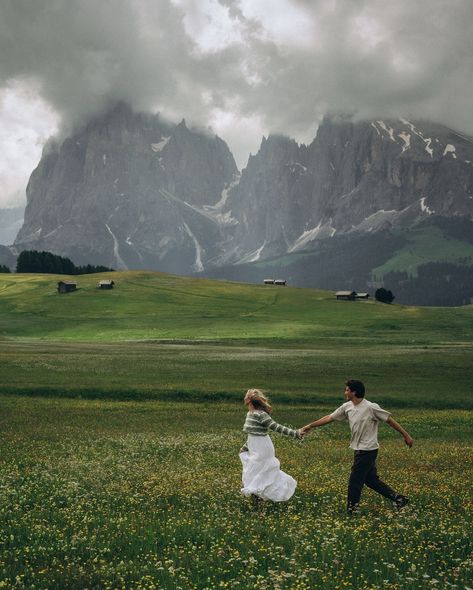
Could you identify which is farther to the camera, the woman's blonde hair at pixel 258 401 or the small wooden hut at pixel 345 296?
the small wooden hut at pixel 345 296

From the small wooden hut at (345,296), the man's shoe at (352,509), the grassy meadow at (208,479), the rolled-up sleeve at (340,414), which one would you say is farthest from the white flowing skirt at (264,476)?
the small wooden hut at (345,296)

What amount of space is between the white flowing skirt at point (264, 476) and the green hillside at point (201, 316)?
88466 mm

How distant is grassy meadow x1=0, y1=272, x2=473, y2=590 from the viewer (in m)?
11.1

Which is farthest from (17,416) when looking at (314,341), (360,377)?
(314,341)

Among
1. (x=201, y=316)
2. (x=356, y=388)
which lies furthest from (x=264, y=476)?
(x=201, y=316)

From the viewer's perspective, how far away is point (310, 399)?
44.7 meters

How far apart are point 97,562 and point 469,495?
34.9 ft

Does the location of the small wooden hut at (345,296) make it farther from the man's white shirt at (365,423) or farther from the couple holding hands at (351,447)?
the man's white shirt at (365,423)

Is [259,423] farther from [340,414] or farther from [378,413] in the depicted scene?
[378,413]

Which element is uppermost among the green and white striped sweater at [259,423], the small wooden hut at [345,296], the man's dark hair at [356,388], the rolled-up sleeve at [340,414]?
the small wooden hut at [345,296]

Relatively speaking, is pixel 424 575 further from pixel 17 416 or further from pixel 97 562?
pixel 17 416

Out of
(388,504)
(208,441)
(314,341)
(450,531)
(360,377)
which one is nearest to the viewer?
(450,531)

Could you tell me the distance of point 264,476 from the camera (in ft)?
51.2

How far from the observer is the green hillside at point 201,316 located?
383ft
